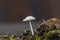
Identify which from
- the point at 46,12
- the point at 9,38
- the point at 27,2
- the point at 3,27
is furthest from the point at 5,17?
the point at 9,38

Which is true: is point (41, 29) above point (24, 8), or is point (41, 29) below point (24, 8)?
below

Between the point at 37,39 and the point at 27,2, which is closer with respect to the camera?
the point at 37,39

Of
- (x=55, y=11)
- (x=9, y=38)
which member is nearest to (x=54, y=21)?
(x=9, y=38)

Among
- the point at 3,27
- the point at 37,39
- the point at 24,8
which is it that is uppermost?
the point at 24,8

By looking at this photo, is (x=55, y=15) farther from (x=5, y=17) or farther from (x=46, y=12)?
(x=5, y=17)

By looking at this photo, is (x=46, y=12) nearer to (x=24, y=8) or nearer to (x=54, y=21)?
(x=24, y=8)

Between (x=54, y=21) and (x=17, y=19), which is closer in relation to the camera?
(x=54, y=21)
